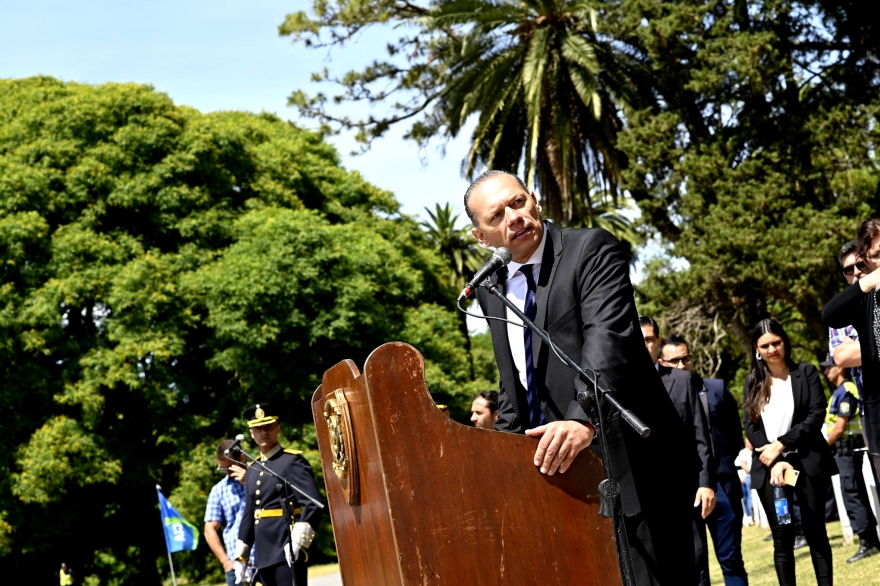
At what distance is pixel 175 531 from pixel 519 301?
1672cm

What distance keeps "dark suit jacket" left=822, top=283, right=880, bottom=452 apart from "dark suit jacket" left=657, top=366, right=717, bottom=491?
2110 mm

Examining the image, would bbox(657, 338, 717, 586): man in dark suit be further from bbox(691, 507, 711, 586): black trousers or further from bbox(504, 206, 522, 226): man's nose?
bbox(504, 206, 522, 226): man's nose

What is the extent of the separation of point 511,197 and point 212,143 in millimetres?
29794

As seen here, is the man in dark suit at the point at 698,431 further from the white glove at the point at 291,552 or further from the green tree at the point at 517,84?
the green tree at the point at 517,84

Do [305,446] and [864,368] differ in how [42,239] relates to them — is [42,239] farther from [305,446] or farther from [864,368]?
[864,368]

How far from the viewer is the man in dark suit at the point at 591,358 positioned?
3.54 metres

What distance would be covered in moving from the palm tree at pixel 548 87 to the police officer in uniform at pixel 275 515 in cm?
2041

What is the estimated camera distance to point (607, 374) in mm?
3416

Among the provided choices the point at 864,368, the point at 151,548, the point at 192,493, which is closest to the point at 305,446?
the point at 192,493

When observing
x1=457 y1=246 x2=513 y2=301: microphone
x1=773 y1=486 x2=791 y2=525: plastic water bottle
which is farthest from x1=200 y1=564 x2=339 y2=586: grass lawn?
x1=457 y1=246 x2=513 y2=301: microphone

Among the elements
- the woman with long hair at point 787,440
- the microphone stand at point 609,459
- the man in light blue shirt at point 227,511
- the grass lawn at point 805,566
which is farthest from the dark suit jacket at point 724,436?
the man in light blue shirt at point 227,511

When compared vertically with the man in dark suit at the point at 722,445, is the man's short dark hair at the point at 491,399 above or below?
above

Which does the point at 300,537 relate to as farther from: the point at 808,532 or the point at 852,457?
the point at 852,457

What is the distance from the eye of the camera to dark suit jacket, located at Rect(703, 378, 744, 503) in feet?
26.3
